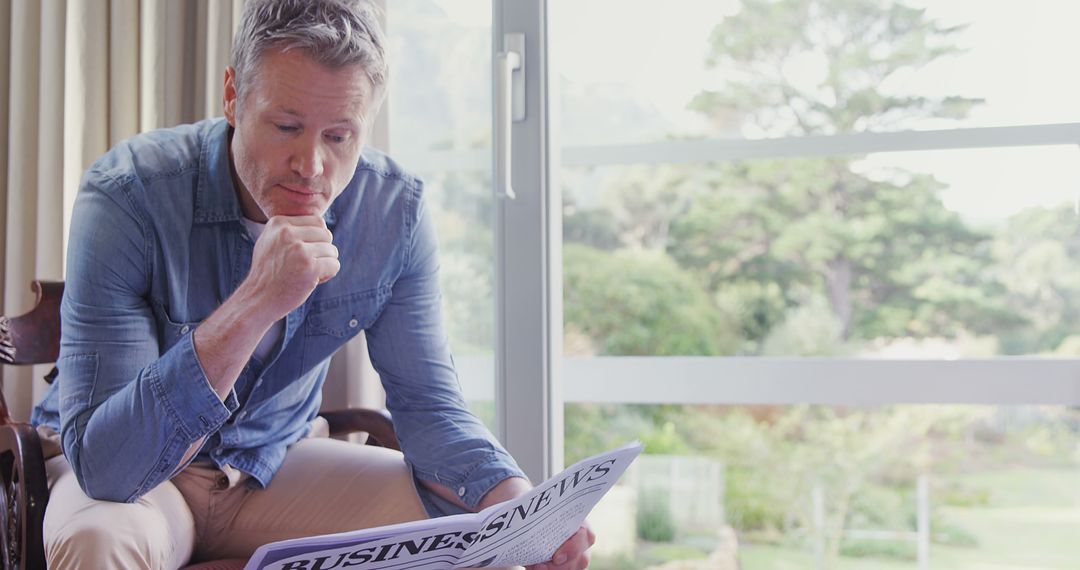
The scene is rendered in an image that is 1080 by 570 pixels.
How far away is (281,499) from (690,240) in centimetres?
356

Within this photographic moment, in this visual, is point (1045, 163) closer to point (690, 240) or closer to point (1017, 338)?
point (1017, 338)

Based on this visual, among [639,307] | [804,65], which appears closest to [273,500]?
[639,307]

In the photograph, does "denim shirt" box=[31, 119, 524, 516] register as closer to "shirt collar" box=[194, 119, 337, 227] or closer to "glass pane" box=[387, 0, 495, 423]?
"shirt collar" box=[194, 119, 337, 227]

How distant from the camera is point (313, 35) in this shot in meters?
1.07

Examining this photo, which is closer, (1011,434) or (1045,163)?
(1045,163)

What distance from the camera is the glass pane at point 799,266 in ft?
13.8

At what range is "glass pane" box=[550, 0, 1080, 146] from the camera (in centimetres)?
299

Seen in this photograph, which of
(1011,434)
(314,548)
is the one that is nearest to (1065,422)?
(1011,434)

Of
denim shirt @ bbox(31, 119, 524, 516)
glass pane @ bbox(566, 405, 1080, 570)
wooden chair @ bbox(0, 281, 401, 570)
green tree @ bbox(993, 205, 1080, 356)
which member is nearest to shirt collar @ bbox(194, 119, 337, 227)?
denim shirt @ bbox(31, 119, 524, 516)

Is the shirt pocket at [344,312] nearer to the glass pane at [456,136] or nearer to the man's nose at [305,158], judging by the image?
the man's nose at [305,158]

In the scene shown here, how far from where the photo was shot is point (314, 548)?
758mm

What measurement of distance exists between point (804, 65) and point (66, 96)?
3259 millimetres

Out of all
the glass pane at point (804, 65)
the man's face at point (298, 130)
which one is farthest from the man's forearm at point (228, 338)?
the glass pane at point (804, 65)

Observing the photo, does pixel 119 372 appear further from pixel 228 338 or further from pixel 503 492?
pixel 503 492
